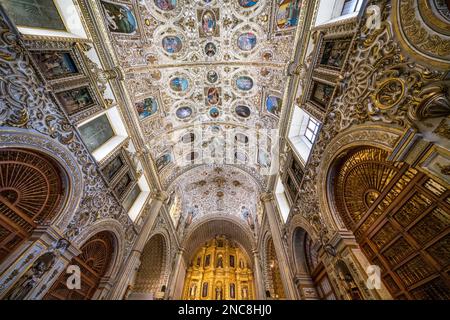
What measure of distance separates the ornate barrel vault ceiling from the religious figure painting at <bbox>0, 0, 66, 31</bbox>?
159cm

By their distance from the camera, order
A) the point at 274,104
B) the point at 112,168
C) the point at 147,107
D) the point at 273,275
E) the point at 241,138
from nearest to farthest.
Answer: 1. the point at 112,168
2. the point at 274,104
3. the point at 147,107
4. the point at 273,275
5. the point at 241,138

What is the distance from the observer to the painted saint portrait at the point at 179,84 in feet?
32.8

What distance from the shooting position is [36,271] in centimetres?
453

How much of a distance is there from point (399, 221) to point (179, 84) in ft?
36.9

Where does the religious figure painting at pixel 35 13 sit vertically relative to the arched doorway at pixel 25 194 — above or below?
above

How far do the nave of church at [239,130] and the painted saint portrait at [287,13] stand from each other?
52 mm

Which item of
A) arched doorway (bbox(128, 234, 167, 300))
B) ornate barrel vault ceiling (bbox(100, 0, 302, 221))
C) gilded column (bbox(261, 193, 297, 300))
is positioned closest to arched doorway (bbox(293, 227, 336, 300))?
gilded column (bbox(261, 193, 297, 300))

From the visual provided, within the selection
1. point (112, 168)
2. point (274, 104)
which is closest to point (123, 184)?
point (112, 168)

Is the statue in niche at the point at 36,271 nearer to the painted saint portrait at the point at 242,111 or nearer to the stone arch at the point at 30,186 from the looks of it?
the stone arch at the point at 30,186

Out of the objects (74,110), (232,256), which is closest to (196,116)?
(74,110)

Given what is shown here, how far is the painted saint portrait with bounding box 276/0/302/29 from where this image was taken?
653 cm

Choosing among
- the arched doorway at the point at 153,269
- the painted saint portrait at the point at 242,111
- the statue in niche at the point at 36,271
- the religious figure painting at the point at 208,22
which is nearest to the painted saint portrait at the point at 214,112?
the painted saint portrait at the point at 242,111

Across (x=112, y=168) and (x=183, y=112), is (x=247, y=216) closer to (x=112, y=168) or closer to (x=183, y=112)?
(x=183, y=112)

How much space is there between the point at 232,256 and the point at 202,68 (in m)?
21.8
